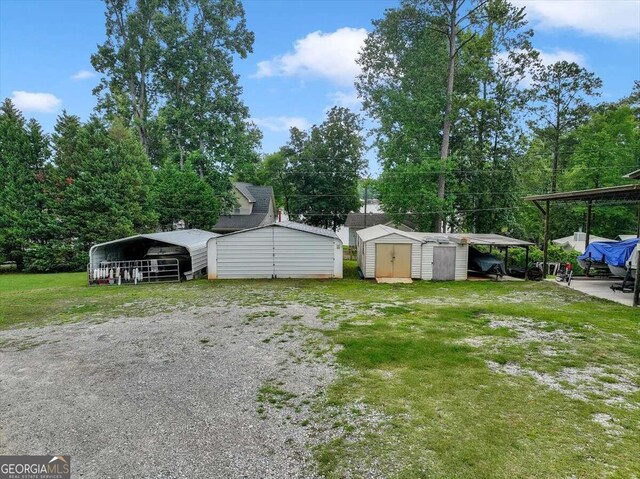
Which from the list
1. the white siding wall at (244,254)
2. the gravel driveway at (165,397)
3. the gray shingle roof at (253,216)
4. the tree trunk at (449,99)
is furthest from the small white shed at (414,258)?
the gray shingle roof at (253,216)

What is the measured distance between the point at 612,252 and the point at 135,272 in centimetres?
2033

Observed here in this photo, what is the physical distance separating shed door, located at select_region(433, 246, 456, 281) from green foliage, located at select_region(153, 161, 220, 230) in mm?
16333

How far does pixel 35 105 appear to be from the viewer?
2383cm

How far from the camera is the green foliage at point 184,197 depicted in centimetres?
2469

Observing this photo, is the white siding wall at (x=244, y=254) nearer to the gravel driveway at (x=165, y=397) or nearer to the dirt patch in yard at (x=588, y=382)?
the gravel driveway at (x=165, y=397)

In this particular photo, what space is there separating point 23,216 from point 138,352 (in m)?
20.7

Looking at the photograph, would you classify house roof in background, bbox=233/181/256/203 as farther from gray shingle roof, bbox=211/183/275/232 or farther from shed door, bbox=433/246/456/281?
shed door, bbox=433/246/456/281

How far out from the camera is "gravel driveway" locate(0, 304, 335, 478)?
151 inches

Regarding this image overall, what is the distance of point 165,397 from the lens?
520cm

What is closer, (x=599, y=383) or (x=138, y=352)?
(x=599, y=383)

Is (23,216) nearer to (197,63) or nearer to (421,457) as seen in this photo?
(197,63)

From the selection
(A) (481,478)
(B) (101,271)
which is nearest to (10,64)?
(B) (101,271)

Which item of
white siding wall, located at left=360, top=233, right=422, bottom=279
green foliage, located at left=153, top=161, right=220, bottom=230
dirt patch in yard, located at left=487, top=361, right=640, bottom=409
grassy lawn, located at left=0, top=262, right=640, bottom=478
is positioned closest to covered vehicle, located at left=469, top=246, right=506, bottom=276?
white siding wall, located at left=360, top=233, right=422, bottom=279

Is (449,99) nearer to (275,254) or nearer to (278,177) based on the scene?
(275,254)
